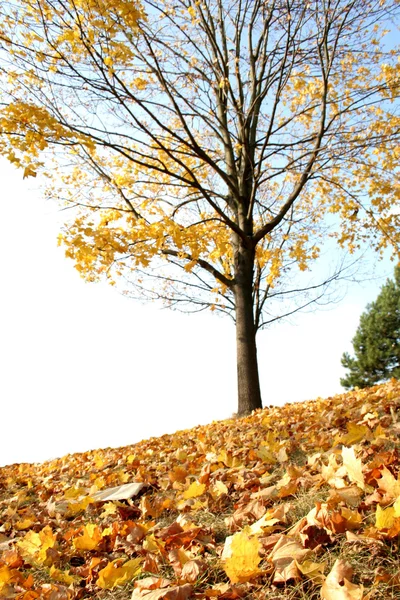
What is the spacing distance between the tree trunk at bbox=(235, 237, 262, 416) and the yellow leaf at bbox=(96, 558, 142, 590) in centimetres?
557

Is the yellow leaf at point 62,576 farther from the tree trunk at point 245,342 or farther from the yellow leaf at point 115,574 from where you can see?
the tree trunk at point 245,342

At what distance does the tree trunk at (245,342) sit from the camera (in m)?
7.29

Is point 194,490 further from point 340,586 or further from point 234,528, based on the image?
point 340,586

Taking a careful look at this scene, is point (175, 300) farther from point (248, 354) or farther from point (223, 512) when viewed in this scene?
point (223, 512)

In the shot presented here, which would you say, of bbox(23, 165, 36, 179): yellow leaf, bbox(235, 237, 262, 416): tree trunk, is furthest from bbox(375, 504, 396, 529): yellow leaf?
bbox(235, 237, 262, 416): tree trunk

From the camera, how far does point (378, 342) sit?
24.9m

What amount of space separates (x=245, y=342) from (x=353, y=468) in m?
5.26

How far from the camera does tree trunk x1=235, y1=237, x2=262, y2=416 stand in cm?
729

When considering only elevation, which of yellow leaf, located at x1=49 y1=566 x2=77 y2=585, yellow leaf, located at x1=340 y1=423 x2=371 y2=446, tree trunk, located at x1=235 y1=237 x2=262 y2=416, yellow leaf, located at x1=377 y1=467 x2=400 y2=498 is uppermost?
tree trunk, located at x1=235 y1=237 x2=262 y2=416

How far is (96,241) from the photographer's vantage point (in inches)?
226

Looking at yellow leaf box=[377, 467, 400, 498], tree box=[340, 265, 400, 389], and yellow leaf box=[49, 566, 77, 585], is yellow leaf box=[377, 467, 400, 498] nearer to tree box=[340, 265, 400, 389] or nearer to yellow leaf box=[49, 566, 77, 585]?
yellow leaf box=[49, 566, 77, 585]

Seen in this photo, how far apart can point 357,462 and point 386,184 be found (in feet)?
25.3

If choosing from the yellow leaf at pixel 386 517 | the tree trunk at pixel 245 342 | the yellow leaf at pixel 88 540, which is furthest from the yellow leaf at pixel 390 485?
the tree trunk at pixel 245 342

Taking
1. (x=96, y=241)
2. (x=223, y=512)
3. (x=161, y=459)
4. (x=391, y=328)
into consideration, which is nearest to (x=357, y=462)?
(x=223, y=512)
